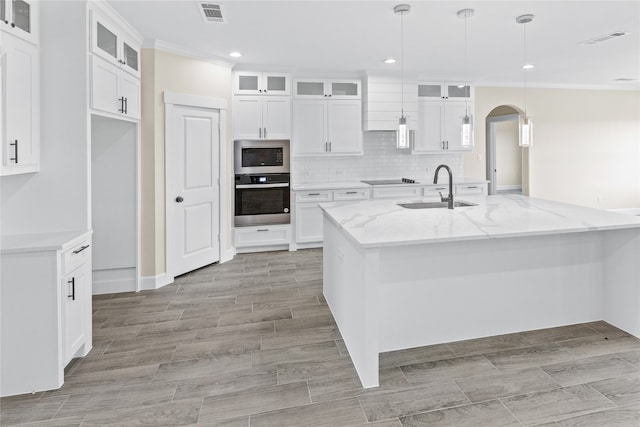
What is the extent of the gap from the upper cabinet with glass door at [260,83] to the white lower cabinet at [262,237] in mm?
1885

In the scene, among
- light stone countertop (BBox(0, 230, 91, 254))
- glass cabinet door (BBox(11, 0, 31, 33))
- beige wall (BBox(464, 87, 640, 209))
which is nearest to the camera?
light stone countertop (BBox(0, 230, 91, 254))

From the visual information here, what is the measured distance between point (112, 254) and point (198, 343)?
5.60 ft

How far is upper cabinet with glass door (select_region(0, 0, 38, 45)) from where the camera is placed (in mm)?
2256

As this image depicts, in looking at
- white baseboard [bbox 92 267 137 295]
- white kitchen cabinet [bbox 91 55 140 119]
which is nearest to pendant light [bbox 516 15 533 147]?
white kitchen cabinet [bbox 91 55 140 119]

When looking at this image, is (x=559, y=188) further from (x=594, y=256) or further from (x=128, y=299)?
(x=128, y=299)

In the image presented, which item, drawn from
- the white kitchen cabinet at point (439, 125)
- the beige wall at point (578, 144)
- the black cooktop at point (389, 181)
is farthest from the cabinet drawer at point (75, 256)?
the beige wall at point (578, 144)

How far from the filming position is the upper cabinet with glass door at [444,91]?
6098 millimetres

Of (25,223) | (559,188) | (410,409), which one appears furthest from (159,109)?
(559,188)

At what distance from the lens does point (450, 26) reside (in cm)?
374

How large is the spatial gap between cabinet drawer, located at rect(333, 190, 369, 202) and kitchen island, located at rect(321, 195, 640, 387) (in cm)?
247

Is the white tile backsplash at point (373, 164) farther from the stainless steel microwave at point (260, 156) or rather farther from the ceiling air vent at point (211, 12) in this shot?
the ceiling air vent at point (211, 12)

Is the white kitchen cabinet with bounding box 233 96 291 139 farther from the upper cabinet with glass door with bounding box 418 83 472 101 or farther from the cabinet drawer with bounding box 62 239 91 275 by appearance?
the cabinet drawer with bounding box 62 239 91 275

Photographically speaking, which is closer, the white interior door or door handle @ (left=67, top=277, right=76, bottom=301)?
door handle @ (left=67, top=277, right=76, bottom=301)

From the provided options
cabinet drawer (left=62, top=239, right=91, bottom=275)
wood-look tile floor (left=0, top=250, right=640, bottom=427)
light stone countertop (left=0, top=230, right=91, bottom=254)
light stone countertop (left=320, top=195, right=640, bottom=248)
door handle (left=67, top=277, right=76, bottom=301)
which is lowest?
wood-look tile floor (left=0, top=250, right=640, bottom=427)
